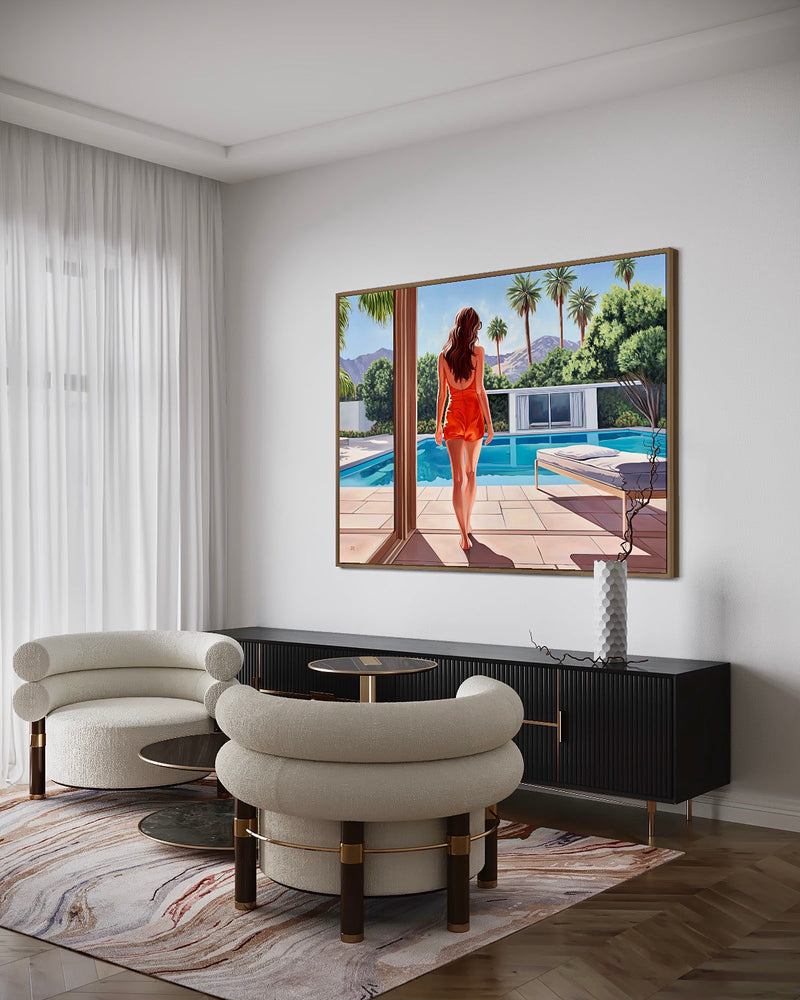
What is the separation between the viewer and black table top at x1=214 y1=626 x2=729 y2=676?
4.53 m

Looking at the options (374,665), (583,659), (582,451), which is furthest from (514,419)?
(374,665)

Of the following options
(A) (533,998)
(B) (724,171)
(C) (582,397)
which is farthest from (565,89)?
(A) (533,998)

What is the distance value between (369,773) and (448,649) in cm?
196

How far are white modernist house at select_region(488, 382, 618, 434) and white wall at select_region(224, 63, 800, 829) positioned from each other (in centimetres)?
42

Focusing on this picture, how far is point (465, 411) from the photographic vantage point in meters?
5.39

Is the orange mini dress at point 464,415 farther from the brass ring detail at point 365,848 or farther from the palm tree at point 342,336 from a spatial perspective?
the brass ring detail at point 365,848

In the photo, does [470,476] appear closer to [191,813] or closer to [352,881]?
[191,813]

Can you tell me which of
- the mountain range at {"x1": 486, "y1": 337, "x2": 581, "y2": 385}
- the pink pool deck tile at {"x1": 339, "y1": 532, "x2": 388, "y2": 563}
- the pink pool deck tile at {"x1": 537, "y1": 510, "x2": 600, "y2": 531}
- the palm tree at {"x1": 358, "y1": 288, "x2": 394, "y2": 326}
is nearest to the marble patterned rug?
the pink pool deck tile at {"x1": 537, "y1": 510, "x2": 600, "y2": 531}

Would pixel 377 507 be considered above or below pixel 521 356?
below

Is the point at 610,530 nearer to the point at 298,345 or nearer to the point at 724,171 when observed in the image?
the point at 724,171

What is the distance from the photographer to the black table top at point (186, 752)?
416 centimetres

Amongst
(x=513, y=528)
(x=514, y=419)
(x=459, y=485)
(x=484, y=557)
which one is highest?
(x=514, y=419)

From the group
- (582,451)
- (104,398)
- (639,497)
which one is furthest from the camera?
(104,398)

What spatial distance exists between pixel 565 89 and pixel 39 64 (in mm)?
2274
